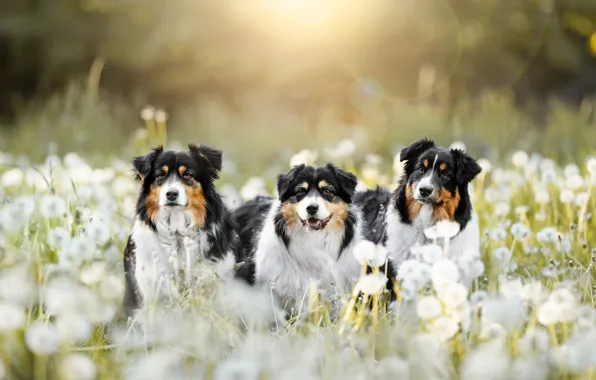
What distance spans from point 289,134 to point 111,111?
14.7 ft

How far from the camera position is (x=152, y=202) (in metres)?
4.99

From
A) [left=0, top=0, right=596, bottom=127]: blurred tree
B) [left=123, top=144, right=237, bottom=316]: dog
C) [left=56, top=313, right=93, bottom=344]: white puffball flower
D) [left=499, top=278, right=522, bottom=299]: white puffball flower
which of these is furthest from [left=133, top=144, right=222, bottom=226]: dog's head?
[left=0, top=0, right=596, bottom=127]: blurred tree

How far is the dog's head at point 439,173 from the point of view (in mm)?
5070

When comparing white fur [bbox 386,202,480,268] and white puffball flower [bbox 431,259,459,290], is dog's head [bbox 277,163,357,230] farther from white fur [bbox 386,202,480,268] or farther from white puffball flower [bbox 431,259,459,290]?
white puffball flower [bbox 431,259,459,290]

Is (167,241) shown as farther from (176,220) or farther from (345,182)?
(345,182)

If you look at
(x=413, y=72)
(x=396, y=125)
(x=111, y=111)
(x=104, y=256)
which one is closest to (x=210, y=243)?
(x=104, y=256)

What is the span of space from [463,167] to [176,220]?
193cm

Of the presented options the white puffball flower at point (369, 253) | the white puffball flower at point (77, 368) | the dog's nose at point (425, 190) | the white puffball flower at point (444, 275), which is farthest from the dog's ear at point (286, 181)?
the white puffball flower at point (77, 368)

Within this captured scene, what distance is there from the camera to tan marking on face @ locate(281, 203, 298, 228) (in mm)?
5123

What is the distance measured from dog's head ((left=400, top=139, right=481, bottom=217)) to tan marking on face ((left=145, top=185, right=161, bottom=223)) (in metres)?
1.66

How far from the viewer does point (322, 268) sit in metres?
5.29

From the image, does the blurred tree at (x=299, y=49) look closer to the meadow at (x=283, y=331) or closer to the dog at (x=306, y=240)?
the dog at (x=306, y=240)

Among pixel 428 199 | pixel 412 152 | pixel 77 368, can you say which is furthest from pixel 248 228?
pixel 77 368

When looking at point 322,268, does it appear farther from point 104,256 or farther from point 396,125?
point 396,125
